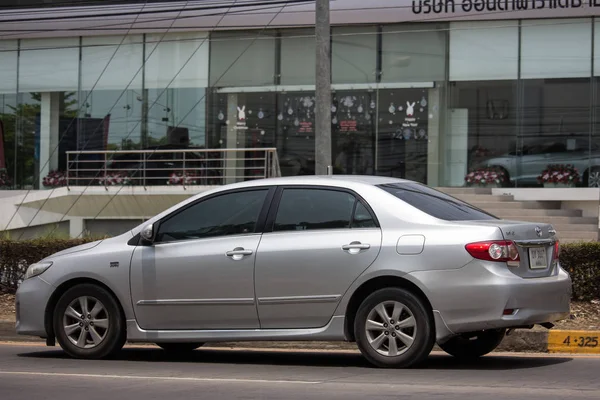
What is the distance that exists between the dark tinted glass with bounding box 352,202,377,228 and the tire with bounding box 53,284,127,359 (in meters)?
2.44

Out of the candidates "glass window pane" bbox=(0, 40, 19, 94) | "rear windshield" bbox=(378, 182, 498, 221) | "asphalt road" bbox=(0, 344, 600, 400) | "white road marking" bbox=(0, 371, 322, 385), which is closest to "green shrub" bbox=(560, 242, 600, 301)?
"asphalt road" bbox=(0, 344, 600, 400)

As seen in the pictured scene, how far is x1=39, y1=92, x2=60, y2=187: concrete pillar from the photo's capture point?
30.5 m

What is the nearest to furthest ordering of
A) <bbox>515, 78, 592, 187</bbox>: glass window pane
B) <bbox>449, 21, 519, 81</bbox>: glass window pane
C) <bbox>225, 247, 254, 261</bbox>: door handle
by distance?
<bbox>225, 247, 254, 261</bbox>: door handle, <bbox>515, 78, 592, 187</bbox>: glass window pane, <bbox>449, 21, 519, 81</bbox>: glass window pane

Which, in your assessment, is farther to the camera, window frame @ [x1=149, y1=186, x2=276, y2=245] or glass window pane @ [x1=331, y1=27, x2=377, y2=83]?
glass window pane @ [x1=331, y1=27, x2=377, y2=83]

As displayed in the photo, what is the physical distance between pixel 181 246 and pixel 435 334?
8.27 feet

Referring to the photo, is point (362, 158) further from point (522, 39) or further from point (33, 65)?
point (33, 65)

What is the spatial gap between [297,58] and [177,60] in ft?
11.2

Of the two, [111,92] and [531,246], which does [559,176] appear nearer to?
[111,92]

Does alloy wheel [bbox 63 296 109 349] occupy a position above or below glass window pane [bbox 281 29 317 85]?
below

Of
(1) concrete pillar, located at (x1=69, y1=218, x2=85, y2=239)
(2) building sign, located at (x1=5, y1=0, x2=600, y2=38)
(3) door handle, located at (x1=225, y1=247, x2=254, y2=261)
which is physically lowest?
A: (1) concrete pillar, located at (x1=69, y1=218, x2=85, y2=239)

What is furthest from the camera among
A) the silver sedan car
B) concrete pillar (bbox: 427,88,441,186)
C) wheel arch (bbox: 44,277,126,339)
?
concrete pillar (bbox: 427,88,441,186)

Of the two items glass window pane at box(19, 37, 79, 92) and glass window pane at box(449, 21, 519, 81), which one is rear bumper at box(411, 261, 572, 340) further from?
glass window pane at box(19, 37, 79, 92)

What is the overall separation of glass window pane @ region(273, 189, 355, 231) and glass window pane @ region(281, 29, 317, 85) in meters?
18.7

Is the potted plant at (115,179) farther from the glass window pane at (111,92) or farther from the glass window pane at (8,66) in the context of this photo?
the glass window pane at (8,66)
